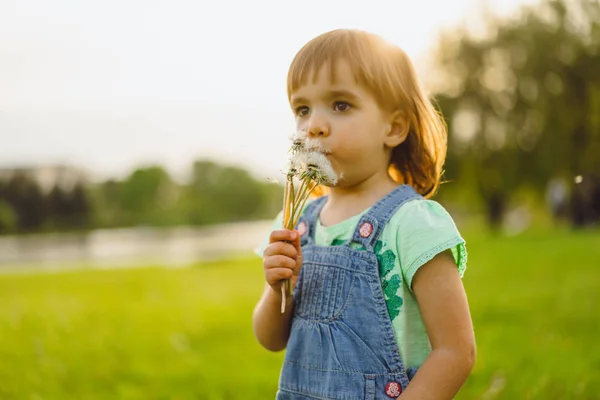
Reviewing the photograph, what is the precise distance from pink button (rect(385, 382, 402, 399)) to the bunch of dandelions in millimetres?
352

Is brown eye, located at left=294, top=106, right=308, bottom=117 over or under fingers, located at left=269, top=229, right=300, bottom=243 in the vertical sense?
over

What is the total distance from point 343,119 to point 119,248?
21705mm

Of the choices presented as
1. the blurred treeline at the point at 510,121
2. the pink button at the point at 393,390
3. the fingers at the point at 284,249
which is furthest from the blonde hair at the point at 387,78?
the blurred treeline at the point at 510,121

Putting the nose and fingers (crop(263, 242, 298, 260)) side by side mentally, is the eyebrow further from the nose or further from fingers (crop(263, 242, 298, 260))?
fingers (crop(263, 242, 298, 260))

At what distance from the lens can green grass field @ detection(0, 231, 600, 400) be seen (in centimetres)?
417

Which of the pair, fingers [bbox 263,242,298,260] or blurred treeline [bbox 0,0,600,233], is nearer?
fingers [bbox 263,242,298,260]

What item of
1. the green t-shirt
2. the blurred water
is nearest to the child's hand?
the green t-shirt

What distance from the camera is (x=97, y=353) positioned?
17.4 ft

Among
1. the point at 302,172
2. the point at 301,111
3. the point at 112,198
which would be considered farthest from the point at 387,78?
the point at 112,198

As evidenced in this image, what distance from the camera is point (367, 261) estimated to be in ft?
6.29

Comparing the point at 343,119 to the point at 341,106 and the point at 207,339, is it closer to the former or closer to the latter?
the point at 341,106

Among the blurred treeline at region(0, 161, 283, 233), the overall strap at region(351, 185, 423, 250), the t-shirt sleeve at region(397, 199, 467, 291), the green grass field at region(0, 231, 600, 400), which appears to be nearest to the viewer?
the t-shirt sleeve at region(397, 199, 467, 291)

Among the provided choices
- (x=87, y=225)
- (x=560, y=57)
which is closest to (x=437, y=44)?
(x=560, y=57)

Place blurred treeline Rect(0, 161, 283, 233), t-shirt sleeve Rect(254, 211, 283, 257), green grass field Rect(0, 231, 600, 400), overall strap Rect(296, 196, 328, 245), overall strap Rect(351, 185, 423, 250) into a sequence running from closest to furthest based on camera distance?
overall strap Rect(351, 185, 423, 250)
overall strap Rect(296, 196, 328, 245)
t-shirt sleeve Rect(254, 211, 283, 257)
green grass field Rect(0, 231, 600, 400)
blurred treeline Rect(0, 161, 283, 233)
